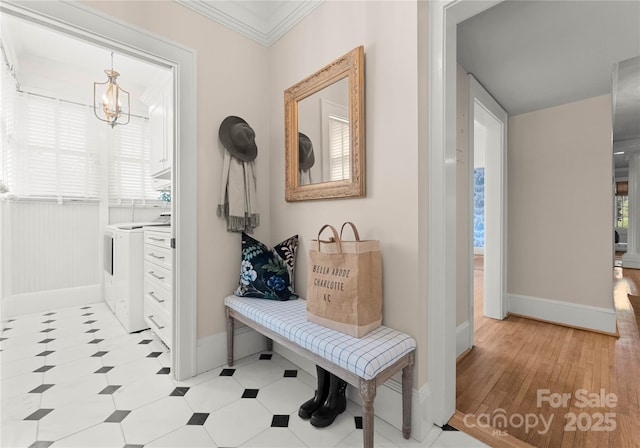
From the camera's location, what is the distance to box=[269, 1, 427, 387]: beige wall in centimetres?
140

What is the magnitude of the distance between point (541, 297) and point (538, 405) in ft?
6.27

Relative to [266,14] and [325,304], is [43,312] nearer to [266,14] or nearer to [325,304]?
[325,304]

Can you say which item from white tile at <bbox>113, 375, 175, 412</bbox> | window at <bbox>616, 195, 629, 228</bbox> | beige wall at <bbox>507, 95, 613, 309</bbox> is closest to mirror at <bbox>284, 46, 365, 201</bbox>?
white tile at <bbox>113, 375, 175, 412</bbox>

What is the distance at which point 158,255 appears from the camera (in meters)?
2.35

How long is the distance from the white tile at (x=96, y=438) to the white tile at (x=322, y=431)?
82 cm

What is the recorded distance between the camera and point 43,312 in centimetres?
320

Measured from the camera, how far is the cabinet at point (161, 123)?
263 centimetres

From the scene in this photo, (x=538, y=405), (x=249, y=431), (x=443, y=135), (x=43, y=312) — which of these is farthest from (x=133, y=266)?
(x=538, y=405)

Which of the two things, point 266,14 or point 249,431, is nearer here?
point 249,431

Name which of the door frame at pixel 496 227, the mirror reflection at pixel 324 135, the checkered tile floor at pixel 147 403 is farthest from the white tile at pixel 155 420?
the door frame at pixel 496 227

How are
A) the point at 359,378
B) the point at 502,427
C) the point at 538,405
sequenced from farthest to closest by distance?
the point at 538,405, the point at 502,427, the point at 359,378

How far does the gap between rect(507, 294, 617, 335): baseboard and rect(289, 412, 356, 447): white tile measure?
2739 millimetres

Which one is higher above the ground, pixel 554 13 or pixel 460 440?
pixel 554 13

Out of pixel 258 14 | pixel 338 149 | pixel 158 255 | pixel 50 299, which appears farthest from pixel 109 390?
pixel 258 14
